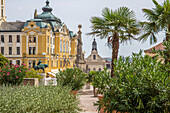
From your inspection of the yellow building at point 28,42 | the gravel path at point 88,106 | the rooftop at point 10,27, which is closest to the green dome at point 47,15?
the yellow building at point 28,42

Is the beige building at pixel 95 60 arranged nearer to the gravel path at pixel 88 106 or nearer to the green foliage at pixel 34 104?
the gravel path at pixel 88 106

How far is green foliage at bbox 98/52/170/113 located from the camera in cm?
542

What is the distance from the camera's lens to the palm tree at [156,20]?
11906 millimetres

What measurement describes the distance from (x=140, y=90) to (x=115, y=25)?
9.20 m

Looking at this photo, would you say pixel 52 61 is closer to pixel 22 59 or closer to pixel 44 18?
pixel 22 59

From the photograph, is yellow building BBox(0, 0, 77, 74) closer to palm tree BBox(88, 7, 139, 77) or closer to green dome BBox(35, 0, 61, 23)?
green dome BBox(35, 0, 61, 23)

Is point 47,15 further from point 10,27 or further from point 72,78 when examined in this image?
point 72,78

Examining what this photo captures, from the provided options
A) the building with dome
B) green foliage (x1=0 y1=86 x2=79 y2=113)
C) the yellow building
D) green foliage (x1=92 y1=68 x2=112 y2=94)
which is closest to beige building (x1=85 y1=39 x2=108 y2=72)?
the building with dome

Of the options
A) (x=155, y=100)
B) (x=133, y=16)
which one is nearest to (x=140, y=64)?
(x=155, y=100)

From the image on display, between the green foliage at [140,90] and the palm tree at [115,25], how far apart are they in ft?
26.1

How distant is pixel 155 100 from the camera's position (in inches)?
214

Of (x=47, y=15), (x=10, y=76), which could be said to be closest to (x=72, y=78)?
(x=10, y=76)

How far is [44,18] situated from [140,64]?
54951 mm

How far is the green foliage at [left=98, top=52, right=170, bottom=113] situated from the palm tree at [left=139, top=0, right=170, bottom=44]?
638cm
